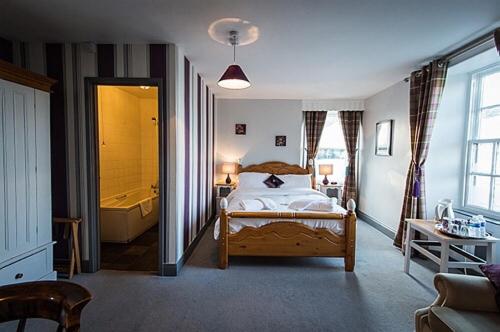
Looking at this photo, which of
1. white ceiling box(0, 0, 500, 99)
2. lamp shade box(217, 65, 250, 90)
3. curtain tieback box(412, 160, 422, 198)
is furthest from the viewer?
curtain tieback box(412, 160, 422, 198)

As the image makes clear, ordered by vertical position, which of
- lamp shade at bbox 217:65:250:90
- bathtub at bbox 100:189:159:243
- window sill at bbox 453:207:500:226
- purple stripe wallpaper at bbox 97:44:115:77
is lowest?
bathtub at bbox 100:189:159:243

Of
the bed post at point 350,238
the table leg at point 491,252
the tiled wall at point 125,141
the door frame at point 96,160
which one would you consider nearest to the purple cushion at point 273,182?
the bed post at point 350,238

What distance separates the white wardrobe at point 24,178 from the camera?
2.21 meters

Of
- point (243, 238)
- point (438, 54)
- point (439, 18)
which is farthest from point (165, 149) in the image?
point (438, 54)

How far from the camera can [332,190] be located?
18.5 ft

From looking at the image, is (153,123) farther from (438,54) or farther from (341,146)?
(438,54)

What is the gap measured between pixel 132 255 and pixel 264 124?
3496 mm

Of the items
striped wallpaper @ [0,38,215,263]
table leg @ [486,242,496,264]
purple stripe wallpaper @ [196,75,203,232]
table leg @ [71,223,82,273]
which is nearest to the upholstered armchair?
table leg @ [486,242,496,264]

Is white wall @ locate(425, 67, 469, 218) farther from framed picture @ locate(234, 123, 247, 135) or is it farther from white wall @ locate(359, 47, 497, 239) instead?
Result: framed picture @ locate(234, 123, 247, 135)

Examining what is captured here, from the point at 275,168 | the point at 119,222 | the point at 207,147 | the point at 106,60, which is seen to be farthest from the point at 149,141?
the point at 106,60

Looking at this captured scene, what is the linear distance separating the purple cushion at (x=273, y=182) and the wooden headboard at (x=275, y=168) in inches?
10.6

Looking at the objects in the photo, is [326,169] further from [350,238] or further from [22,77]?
[22,77]

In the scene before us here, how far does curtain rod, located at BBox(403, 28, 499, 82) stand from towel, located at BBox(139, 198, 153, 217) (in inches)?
182

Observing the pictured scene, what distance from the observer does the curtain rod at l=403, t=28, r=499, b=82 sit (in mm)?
2568
